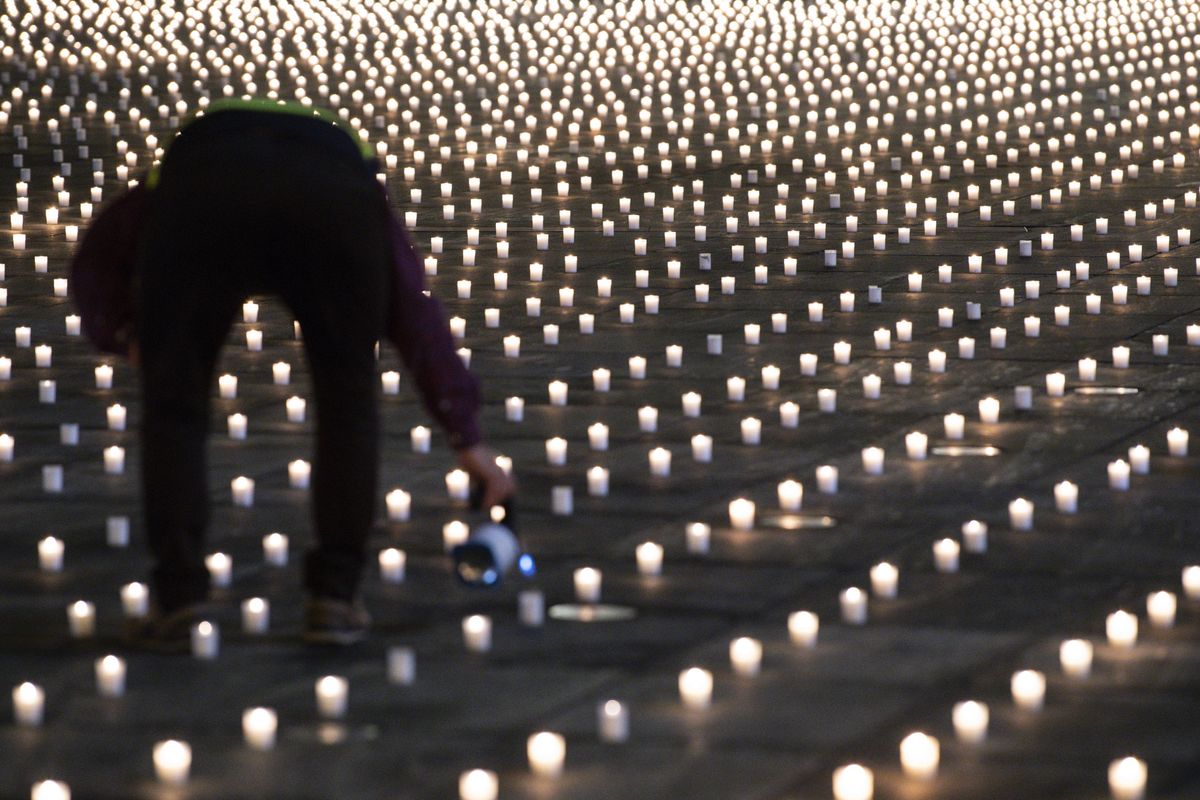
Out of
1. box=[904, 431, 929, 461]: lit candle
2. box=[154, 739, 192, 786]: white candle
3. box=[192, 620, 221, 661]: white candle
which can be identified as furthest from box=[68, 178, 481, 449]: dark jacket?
box=[904, 431, 929, 461]: lit candle

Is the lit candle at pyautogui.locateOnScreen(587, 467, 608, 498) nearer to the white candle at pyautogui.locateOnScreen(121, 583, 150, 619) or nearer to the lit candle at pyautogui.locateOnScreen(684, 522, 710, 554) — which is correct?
the lit candle at pyautogui.locateOnScreen(684, 522, 710, 554)

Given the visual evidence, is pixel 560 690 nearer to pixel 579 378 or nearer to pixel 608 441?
pixel 608 441

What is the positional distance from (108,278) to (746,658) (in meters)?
1.81

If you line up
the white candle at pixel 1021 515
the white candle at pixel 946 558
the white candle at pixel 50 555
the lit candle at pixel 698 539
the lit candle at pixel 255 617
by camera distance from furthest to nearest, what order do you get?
the white candle at pixel 1021 515 < the lit candle at pixel 698 539 < the white candle at pixel 50 555 < the white candle at pixel 946 558 < the lit candle at pixel 255 617

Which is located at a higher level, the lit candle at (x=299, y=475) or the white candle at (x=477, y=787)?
the lit candle at (x=299, y=475)

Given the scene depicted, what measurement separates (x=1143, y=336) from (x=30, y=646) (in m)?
6.12

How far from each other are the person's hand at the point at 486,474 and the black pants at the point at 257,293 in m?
0.24

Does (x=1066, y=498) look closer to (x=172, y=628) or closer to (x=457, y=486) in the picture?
(x=457, y=486)

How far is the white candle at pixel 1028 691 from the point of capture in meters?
5.62

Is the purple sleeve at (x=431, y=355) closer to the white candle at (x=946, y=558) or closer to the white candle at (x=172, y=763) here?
the white candle at (x=172, y=763)

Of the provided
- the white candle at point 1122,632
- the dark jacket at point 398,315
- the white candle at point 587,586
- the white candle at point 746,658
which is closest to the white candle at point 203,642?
the dark jacket at point 398,315

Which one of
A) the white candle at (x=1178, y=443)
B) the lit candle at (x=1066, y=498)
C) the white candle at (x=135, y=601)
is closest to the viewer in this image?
the white candle at (x=135, y=601)

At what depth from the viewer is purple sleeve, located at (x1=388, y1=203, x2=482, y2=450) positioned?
617cm

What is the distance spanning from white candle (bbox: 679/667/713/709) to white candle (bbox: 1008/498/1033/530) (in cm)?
193
